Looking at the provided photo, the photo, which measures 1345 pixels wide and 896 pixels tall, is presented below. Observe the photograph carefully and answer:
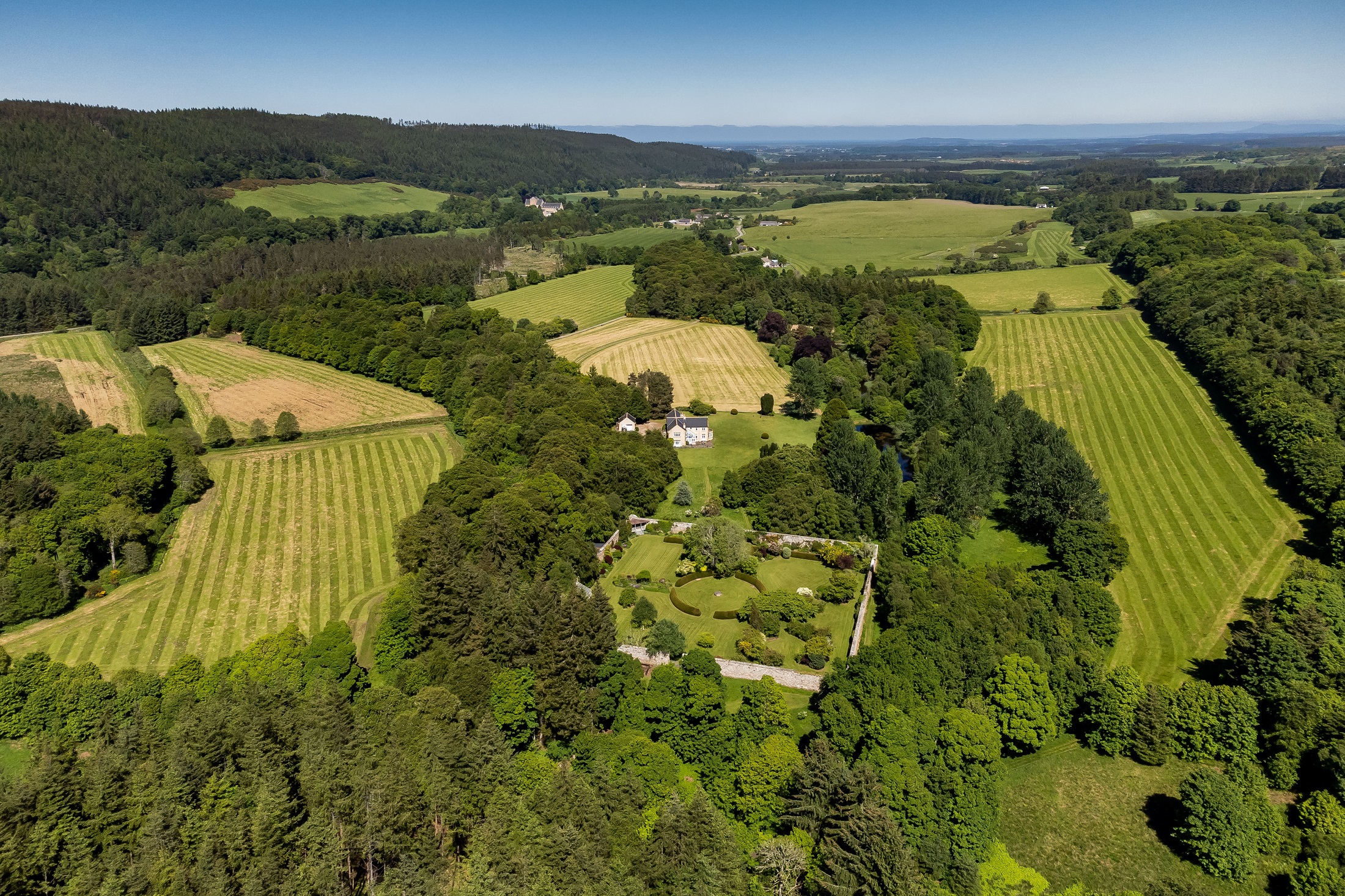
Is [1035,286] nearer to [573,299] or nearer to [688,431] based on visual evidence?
[573,299]

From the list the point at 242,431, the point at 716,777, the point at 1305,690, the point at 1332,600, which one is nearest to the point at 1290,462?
the point at 1332,600

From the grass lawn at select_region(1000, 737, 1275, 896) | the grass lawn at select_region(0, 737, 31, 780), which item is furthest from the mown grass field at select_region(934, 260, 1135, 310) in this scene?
the grass lawn at select_region(0, 737, 31, 780)

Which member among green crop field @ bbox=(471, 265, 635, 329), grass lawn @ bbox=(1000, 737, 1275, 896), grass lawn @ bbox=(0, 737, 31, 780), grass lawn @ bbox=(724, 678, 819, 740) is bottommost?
grass lawn @ bbox=(1000, 737, 1275, 896)

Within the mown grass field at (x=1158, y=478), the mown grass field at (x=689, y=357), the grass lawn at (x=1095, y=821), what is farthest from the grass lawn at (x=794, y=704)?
the mown grass field at (x=689, y=357)

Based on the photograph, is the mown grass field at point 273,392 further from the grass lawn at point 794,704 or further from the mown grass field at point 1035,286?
the mown grass field at point 1035,286

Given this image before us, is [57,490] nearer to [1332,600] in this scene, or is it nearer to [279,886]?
[279,886]

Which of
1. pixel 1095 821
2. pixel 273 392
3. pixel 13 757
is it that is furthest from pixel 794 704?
pixel 273 392

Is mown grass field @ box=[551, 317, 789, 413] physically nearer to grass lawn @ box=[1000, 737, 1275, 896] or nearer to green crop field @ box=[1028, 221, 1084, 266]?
grass lawn @ box=[1000, 737, 1275, 896]
